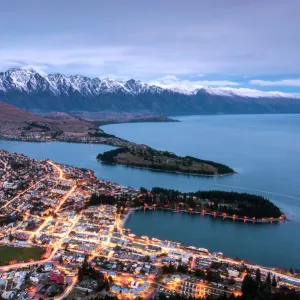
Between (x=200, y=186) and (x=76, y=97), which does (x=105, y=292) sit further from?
(x=76, y=97)

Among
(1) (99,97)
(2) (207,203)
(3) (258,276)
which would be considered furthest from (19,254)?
(1) (99,97)

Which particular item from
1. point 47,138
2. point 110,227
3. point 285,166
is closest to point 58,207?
point 110,227

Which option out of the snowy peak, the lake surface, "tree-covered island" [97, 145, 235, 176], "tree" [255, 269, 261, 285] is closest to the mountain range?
the snowy peak

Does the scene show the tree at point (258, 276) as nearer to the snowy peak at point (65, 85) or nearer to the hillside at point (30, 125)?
the hillside at point (30, 125)

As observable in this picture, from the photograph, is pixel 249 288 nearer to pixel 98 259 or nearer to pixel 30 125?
pixel 98 259

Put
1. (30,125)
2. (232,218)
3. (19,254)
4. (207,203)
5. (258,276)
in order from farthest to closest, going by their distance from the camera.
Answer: (30,125), (207,203), (232,218), (19,254), (258,276)

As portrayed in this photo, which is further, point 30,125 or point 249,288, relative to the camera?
point 30,125

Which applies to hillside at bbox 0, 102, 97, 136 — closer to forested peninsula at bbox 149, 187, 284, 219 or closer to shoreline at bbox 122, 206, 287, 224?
forested peninsula at bbox 149, 187, 284, 219

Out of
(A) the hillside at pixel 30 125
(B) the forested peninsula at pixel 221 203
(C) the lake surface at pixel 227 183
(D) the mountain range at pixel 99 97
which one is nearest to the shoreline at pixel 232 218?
(B) the forested peninsula at pixel 221 203
